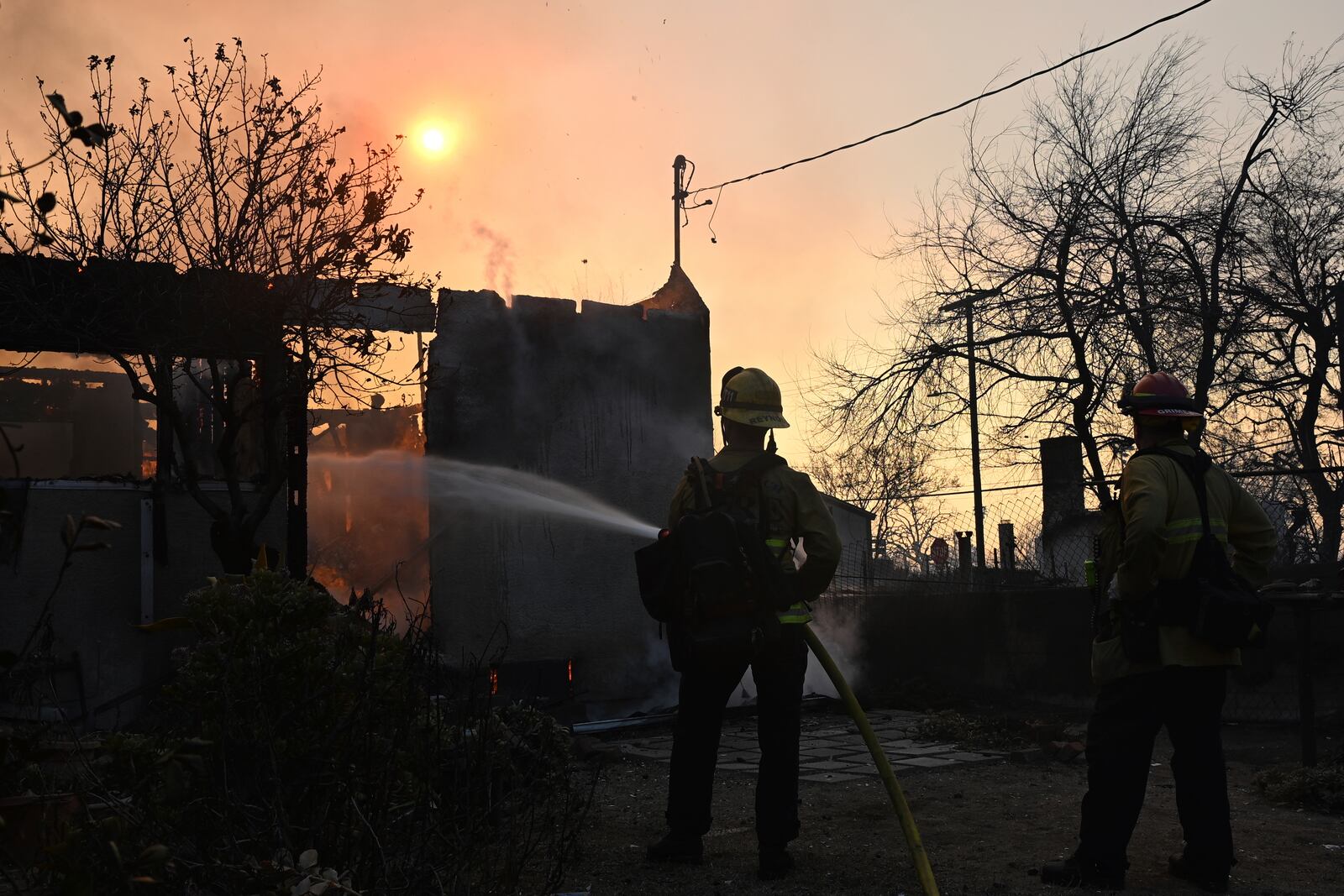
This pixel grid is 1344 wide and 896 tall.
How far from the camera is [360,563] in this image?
35.4 ft

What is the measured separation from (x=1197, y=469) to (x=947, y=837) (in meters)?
2.14

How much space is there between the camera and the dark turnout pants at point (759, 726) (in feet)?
16.8

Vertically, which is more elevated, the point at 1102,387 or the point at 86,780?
the point at 1102,387

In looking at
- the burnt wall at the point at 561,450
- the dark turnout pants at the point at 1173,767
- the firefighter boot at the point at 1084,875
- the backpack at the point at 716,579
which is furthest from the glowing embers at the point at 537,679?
the dark turnout pants at the point at 1173,767

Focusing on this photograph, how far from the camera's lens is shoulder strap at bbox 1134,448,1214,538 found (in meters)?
4.83

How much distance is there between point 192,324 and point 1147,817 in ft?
23.2

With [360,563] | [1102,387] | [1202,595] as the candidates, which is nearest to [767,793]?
[1202,595]

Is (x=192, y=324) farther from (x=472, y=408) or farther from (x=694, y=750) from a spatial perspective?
(x=694, y=750)

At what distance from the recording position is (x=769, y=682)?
5.26 metres

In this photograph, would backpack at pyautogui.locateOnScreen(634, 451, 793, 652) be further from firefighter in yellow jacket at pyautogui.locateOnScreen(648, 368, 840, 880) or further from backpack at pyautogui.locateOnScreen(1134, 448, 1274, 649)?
backpack at pyautogui.locateOnScreen(1134, 448, 1274, 649)

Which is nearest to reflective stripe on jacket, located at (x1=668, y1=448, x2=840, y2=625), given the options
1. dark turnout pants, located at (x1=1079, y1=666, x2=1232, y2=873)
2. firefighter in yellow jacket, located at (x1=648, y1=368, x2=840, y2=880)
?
firefighter in yellow jacket, located at (x1=648, y1=368, x2=840, y2=880)

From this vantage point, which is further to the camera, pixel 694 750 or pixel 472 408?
pixel 472 408

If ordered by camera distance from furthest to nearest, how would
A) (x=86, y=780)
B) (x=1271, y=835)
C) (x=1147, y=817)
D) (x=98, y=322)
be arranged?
(x=98, y=322), (x=1147, y=817), (x=1271, y=835), (x=86, y=780)

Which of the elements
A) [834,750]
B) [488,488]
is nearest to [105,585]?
[488,488]
